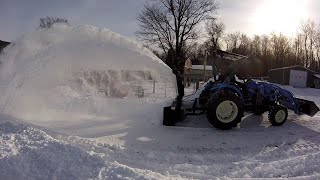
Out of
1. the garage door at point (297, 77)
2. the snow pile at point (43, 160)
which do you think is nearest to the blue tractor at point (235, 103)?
the snow pile at point (43, 160)

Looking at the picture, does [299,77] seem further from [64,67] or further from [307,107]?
[64,67]

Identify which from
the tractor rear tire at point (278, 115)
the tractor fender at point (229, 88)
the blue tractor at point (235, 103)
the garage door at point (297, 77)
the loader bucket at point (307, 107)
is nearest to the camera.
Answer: the blue tractor at point (235, 103)

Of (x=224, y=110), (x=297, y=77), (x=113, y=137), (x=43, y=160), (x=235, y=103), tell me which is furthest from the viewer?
(x=297, y=77)

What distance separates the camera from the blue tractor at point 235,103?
34.7 ft

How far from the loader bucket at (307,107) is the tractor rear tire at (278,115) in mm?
948

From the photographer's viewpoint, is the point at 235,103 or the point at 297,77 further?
the point at 297,77

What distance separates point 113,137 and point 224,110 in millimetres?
3134

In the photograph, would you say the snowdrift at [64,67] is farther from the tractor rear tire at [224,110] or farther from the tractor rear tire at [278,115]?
the tractor rear tire at [278,115]

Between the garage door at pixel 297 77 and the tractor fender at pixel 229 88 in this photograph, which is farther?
the garage door at pixel 297 77

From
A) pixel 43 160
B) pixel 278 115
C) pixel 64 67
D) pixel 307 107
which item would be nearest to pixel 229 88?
pixel 278 115

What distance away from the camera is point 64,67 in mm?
11188

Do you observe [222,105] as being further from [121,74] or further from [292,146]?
[121,74]

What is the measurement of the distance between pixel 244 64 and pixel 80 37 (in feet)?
14.9

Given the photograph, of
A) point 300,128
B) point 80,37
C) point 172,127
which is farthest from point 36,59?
point 300,128
